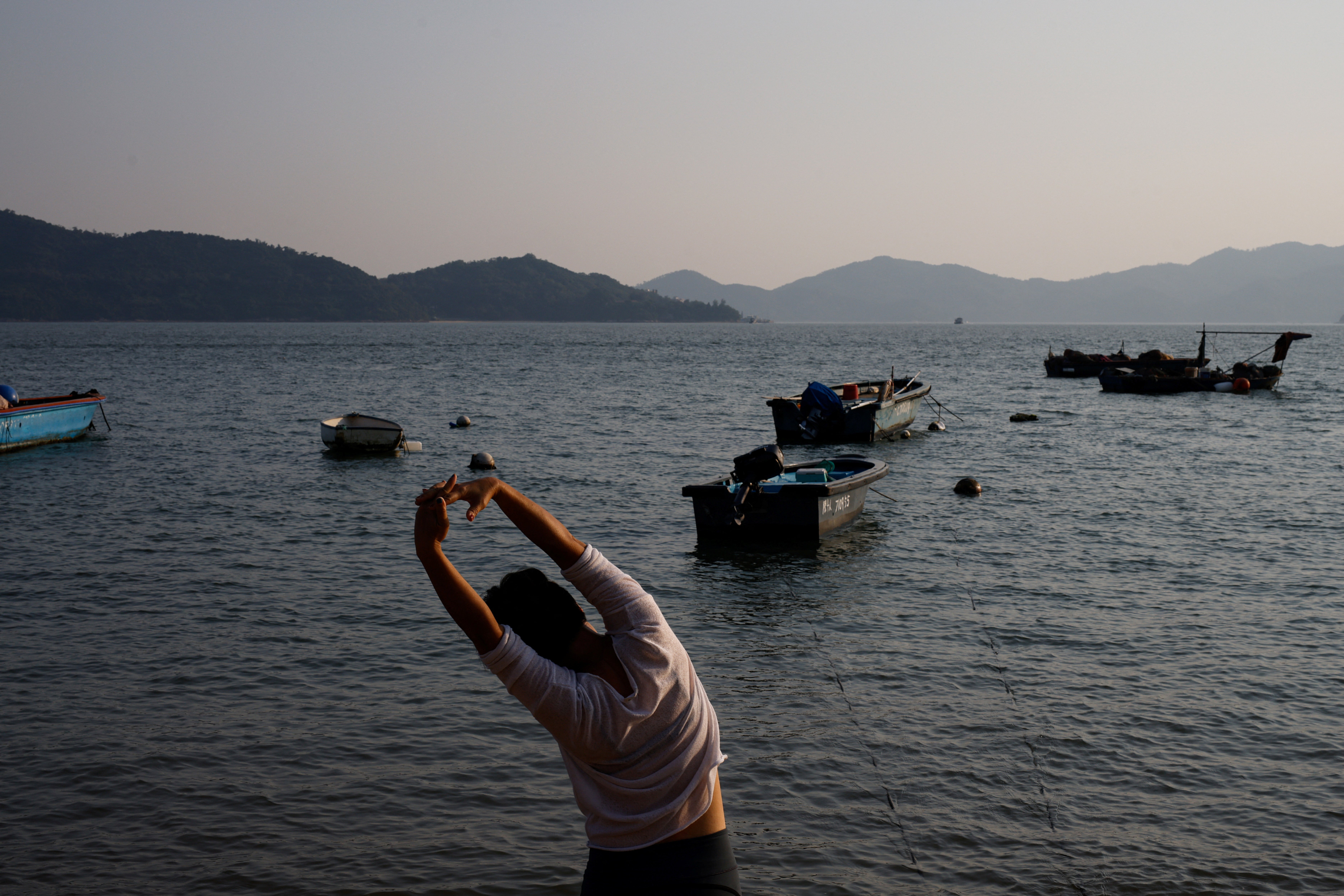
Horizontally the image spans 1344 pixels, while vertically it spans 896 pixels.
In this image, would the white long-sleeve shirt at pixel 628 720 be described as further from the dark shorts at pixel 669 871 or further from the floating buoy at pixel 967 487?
the floating buoy at pixel 967 487

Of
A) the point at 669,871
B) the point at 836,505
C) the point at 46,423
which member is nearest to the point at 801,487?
the point at 836,505

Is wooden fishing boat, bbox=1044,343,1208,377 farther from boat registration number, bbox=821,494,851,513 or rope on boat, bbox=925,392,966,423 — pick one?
boat registration number, bbox=821,494,851,513

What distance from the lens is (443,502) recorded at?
304 centimetres

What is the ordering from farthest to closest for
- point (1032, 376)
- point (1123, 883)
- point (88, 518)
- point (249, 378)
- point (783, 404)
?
point (1032, 376) → point (249, 378) → point (783, 404) → point (88, 518) → point (1123, 883)

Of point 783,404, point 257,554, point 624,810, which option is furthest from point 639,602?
point 783,404

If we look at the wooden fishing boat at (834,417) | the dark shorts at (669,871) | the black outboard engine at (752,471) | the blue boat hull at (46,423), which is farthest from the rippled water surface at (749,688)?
the wooden fishing boat at (834,417)

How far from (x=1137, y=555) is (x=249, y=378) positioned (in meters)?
69.7

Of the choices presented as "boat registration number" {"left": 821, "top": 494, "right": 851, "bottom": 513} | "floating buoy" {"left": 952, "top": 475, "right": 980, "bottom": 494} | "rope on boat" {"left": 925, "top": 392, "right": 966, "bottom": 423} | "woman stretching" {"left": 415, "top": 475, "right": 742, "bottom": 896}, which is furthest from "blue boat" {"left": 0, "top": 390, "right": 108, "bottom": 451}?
"woman stretching" {"left": 415, "top": 475, "right": 742, "bottom": 896}

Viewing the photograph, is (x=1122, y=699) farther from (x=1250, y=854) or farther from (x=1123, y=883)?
(x=1123, y=883)

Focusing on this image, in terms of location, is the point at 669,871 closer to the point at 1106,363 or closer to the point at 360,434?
the point at 360,434

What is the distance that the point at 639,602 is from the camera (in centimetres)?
326

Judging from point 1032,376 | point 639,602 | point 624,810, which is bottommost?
point 1032,376

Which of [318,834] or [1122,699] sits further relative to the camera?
[1122,699]

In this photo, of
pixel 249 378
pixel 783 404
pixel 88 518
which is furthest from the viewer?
pixel 249 378
